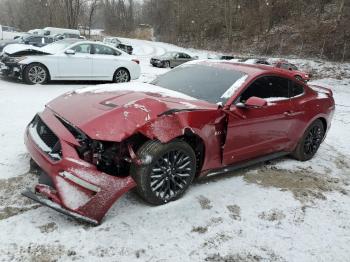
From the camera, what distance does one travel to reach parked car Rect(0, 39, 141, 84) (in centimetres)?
1084

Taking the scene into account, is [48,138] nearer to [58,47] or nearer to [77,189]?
[77,189]

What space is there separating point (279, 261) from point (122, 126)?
1977mm

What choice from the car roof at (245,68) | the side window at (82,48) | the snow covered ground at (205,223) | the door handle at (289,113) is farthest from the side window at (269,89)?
the side window at (82,48)

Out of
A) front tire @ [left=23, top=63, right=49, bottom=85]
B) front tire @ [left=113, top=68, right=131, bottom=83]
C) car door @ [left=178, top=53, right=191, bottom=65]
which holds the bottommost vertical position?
car door @ [left=178, top=53, right=191, bottom=65]

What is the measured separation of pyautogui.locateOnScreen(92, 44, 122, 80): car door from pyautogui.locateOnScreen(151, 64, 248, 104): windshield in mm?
6993

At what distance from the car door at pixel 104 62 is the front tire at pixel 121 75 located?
0.15 meters

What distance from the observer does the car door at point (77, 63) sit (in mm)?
11578

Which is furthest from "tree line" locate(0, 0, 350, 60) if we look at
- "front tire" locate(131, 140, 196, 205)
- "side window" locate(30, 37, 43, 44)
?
"front tire" locate(131, 140, 196, 205)

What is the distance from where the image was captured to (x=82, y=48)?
1209 centimetres

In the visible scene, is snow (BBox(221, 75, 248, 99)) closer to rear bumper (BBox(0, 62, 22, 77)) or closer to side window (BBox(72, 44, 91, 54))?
rear bumper (BBox(0, 62, 22, 77))

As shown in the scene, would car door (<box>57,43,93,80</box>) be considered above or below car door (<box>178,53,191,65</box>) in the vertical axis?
above

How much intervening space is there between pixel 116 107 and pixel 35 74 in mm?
7833

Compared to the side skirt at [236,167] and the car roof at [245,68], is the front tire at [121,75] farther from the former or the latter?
the side skirt at [236,167]

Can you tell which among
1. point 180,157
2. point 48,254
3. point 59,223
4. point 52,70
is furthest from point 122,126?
point 52,70
